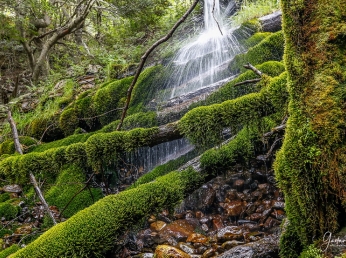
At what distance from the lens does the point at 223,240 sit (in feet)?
12.8

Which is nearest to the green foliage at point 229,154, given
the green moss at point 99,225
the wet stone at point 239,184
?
the wet stone at point 239,184

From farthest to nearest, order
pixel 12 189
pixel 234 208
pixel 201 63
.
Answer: pixel 201 63 → pixel 12 189 → pixel 234 208

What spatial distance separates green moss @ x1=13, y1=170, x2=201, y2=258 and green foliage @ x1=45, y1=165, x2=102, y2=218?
97.7 inches

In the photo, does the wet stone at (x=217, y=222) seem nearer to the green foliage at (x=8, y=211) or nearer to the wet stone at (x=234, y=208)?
the wet stone at (x=234, y=208)

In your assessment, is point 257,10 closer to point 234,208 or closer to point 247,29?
point 247,29

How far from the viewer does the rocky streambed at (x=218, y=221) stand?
376cm

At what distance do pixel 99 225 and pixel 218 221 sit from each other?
243cm

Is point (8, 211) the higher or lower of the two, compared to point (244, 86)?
lower

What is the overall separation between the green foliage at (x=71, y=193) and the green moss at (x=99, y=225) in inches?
97.7

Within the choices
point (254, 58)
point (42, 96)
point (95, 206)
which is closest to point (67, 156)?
point (95, 206)

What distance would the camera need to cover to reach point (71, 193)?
568 cm

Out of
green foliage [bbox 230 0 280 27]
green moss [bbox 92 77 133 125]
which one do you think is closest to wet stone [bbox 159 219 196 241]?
green moss [bbox 92 77 133 125]

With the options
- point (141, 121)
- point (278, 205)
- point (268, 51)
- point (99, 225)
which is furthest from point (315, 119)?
point (268, 51)

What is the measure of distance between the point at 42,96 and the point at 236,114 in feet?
24.6
